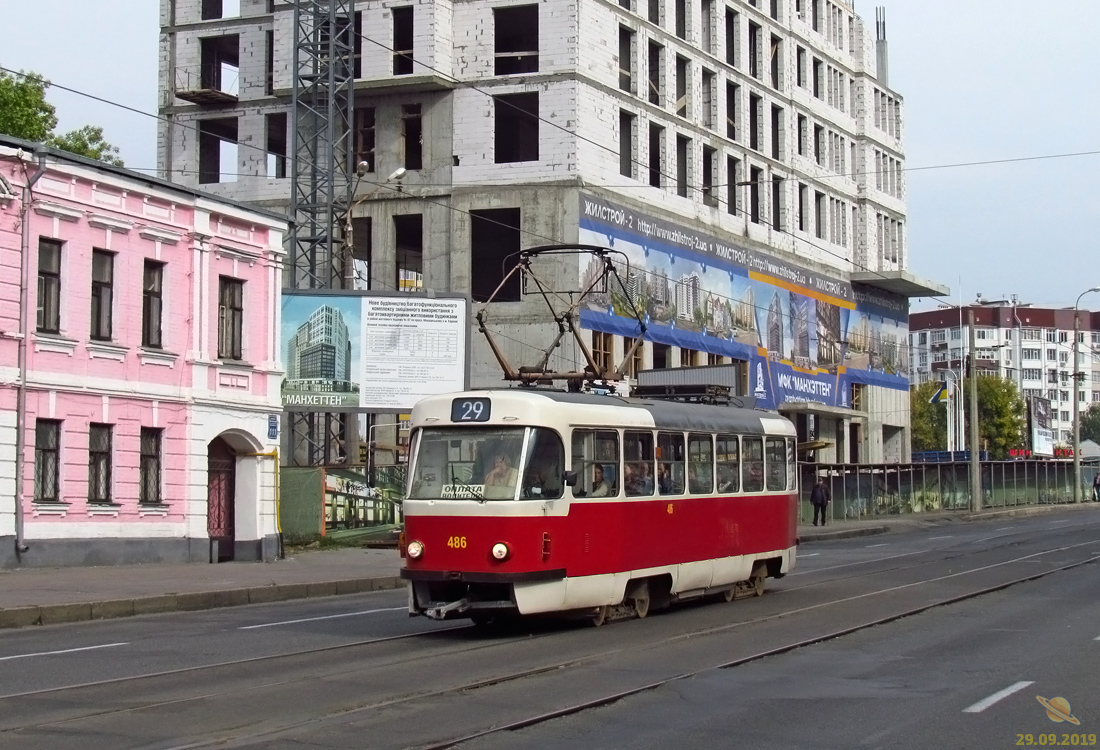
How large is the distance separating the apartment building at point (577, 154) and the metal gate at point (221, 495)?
17.4 metres

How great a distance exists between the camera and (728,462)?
790 inches

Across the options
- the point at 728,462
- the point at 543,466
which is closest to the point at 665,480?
the point at 728,462

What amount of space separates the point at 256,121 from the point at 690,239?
17330 mm

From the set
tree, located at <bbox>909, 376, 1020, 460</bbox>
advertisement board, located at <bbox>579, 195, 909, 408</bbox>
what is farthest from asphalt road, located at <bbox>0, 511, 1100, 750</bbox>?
tree, located at <bbox>909, 376, 1020, 460</bbox>

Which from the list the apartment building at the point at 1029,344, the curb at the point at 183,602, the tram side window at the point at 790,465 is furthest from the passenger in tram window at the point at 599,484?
the apartment building at the point at 1029,344

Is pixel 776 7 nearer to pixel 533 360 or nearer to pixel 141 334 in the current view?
pixel 533 360

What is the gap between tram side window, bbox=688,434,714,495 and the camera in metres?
19.0

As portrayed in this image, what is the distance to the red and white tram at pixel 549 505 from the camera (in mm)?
15609

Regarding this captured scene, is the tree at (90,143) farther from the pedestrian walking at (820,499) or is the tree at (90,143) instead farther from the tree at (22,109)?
the pedestrian walking at (820,499)

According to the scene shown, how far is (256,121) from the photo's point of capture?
55.8 metres

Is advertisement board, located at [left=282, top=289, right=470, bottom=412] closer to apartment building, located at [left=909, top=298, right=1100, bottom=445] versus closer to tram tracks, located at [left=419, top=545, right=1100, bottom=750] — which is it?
tram tracks, located at [left=419, top=545, right=1100, bottom=750]

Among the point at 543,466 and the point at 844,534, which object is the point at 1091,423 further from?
the point at 543,466

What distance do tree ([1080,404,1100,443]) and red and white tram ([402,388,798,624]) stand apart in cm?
14873

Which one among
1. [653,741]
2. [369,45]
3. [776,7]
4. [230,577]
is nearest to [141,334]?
[230,577]
